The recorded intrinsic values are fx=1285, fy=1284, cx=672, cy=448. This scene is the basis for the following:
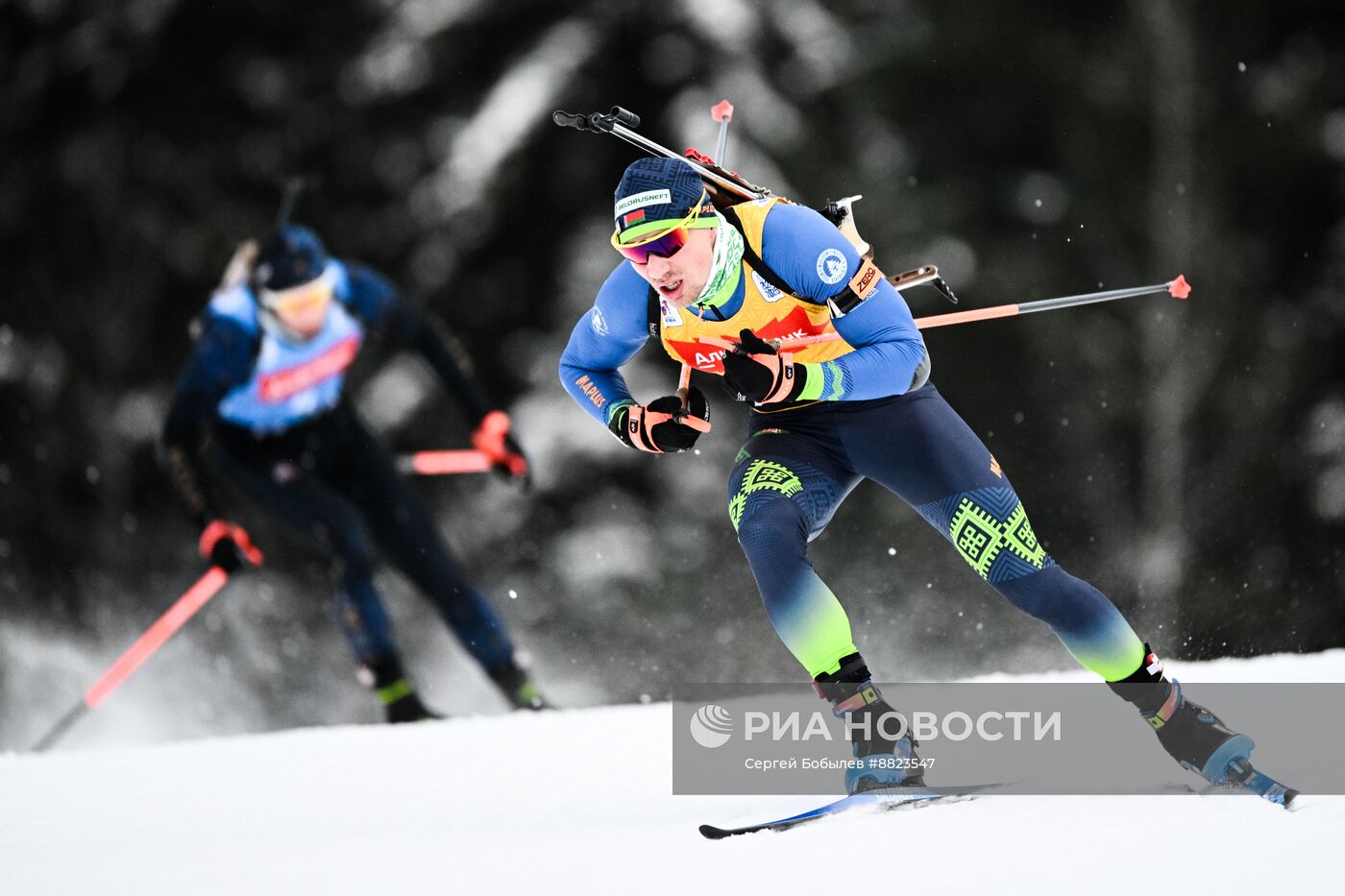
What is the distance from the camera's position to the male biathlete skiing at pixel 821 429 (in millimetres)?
2225

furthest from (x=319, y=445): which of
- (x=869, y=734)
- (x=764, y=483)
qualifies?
(x=869, y=734)

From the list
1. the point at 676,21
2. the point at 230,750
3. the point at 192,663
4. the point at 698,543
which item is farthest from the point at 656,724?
the point at 676,21

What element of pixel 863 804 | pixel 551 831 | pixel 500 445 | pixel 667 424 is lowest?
pixel 500 445

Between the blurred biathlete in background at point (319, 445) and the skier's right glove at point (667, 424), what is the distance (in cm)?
259

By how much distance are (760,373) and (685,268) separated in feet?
0.91

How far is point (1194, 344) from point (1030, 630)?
1.68 m

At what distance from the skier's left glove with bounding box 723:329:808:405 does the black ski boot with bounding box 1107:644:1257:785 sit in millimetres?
814

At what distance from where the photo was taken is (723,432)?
5.93 meters

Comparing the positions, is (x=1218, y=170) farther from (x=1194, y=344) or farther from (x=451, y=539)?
(x=451, y=539)

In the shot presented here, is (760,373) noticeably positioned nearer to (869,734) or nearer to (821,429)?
(821,429)

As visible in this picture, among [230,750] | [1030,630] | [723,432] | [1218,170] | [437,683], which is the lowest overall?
[1030,630]

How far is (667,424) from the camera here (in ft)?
7.69

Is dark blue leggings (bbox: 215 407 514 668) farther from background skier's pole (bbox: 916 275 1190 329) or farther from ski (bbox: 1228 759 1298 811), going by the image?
ski (bbox: 1228 759 1298 811)

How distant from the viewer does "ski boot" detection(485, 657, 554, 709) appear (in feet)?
16.3
